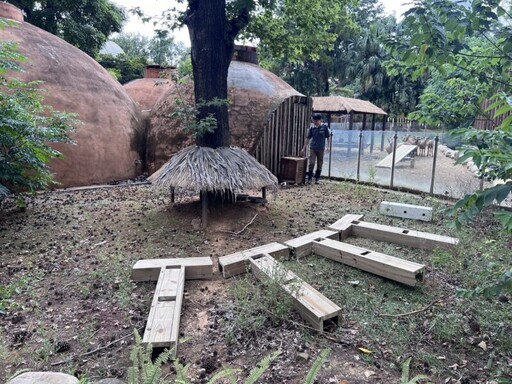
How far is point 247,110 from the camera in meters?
8.01

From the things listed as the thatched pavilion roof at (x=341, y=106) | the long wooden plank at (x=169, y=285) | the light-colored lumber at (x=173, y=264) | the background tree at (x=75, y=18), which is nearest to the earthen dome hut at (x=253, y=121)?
the light-colored lumber at (x=173, y=264)

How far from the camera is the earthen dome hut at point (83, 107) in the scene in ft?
22.9

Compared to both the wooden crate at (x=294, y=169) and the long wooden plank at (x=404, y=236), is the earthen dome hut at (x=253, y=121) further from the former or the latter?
the long wooden plank at (x=404, y=236)

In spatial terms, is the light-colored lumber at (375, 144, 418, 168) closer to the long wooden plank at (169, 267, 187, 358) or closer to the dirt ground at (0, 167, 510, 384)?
the dirt ground at (0, 167, 510, 384)

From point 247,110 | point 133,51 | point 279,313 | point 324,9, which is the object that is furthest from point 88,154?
point 133,51

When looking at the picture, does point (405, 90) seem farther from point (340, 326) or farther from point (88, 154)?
point (340, 326)

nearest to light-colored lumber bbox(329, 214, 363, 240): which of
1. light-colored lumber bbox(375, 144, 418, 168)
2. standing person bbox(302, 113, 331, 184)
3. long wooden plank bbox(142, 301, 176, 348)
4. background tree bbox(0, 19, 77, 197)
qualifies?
long wooden plank bbox(142, 301, 176, 348)

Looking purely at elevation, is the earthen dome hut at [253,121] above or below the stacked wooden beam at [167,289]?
above

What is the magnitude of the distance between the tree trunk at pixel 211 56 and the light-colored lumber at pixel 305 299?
2560 millimetres

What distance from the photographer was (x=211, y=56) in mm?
4852

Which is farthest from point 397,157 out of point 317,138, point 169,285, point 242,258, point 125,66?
point 125,66

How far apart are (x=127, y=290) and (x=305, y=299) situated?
5.11ft

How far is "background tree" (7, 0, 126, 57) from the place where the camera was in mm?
13992

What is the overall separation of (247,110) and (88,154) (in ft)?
11.6
